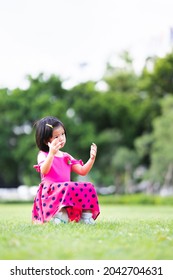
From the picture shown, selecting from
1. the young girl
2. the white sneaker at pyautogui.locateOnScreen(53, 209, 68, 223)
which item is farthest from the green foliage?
the white sneaker at pyautogui.locateOnScreen(53, 209, 68, 223)

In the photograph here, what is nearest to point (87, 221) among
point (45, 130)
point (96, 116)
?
point (45, 130)

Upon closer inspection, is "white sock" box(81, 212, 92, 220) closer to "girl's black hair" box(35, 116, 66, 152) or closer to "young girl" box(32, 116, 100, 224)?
"young girl" box(32, 116, 100, 224)

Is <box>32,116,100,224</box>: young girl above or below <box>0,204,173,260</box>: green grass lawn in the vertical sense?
above

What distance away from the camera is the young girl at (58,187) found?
248 inches

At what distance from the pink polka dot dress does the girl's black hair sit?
0.21m

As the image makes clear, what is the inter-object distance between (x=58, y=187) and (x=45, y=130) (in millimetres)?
668

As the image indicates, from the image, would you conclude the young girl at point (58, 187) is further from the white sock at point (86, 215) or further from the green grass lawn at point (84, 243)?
the green grass lawn at point (84, 243)

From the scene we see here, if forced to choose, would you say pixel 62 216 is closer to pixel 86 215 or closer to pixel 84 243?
pixel 86 215

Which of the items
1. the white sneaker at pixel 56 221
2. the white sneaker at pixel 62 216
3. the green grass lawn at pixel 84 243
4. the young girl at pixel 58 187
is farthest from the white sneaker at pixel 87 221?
the green grass lawn at pixel 84 243

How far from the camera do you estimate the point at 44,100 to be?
32.6 meters

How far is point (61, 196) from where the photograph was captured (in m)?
6.31

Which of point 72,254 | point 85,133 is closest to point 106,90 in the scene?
point 85,133

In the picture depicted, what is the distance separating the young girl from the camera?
629 cm
